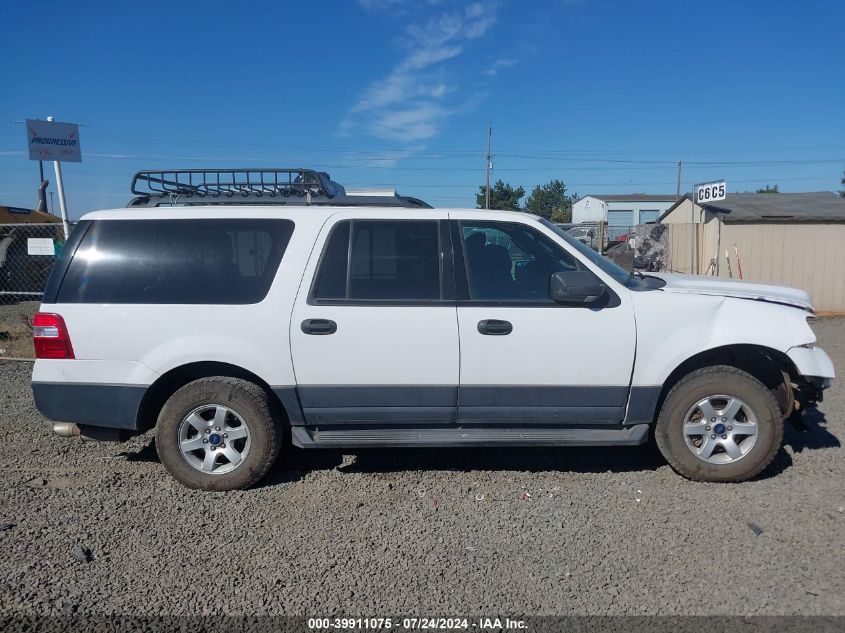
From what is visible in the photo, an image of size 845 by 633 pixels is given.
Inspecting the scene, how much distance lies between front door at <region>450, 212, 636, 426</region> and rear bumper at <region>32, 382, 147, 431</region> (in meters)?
2.22

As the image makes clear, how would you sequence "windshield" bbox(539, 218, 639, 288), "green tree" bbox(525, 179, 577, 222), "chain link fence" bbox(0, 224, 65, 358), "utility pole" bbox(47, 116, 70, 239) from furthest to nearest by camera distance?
"green tree" bbox(525, 179, 577, 222) → "chain link fence" bbox(0, 224, 65, 358) → "utility pole" bbox(47, 116, 70, 239) → "windshield" bbox(539, 218, 639, 288)

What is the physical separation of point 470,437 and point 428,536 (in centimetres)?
79

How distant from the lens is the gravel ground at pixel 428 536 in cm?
309

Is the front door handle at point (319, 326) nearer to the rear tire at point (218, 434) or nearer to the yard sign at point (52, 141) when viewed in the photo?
the rear tire at point (218, 434)

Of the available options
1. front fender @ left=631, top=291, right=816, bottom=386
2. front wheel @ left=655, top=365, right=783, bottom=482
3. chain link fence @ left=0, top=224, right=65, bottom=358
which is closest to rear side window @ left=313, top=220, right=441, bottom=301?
front fender @ left=631, top=291, right=816, bottom=386

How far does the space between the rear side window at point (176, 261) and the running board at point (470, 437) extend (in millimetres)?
1052

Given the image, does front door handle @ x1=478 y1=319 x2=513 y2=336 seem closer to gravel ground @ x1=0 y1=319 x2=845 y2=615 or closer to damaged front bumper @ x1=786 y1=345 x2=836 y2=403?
gravel ground @ x1=0 y1=319 x2=845 y2=615

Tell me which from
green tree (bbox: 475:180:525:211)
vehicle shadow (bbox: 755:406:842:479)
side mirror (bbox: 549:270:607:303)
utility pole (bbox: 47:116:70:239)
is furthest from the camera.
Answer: green tree (bbox: 475:180:525:211)

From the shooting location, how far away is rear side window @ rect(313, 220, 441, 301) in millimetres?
4258

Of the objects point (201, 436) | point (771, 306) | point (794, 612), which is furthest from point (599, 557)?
point (201, 436)

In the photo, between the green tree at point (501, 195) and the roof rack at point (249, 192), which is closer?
the roof rack at point (249, 192)

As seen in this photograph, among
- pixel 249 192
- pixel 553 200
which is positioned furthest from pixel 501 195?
pixel 249 192

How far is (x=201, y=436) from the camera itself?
4266 millimetres

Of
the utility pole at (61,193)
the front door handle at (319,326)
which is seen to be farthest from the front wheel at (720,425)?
the utility pole at (61,193)
